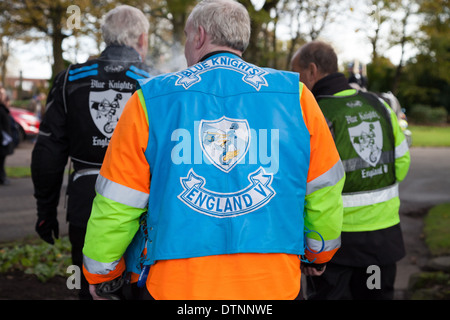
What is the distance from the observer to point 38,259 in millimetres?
5371

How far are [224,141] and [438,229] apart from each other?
5.91 m

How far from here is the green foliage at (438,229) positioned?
6218mm

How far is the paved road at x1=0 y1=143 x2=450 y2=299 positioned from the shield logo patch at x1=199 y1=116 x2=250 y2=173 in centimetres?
341

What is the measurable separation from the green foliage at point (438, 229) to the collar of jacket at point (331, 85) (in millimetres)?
3378

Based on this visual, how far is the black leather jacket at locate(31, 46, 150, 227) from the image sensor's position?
3.17m

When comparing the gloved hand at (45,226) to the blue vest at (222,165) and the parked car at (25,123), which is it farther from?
the parked car at (25,123)

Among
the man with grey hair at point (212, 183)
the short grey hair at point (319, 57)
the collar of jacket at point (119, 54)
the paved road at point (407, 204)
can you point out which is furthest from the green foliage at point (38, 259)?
the man with grey hair at point (212, 183)

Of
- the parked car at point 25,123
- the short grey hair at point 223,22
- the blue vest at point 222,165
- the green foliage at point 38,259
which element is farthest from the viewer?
the parked car at point 25,123

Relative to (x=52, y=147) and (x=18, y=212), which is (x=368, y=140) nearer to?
(x=52, y=147)

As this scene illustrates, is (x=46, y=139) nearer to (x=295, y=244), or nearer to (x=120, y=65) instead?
(x=120, y=65)

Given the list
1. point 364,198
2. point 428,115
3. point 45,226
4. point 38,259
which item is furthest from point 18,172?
point 428,115

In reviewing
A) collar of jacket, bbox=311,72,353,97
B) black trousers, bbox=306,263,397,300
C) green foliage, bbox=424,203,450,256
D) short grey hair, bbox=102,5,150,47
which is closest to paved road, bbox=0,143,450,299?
Result: green foliage, bbox=424,203,450,256

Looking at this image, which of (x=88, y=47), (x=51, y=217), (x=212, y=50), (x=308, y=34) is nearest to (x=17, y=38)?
(x=88, y=47)
